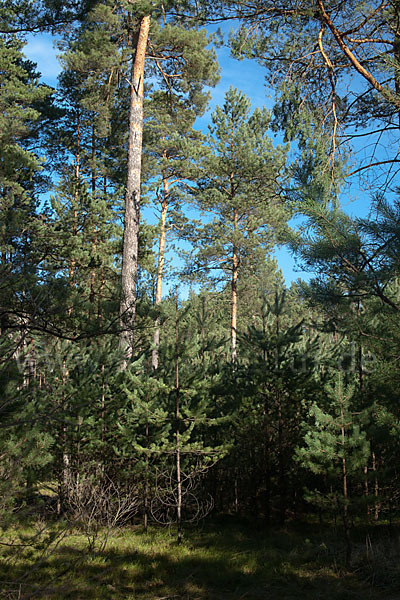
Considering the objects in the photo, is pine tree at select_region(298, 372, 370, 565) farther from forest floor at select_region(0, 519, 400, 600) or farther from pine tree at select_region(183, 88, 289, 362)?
pine tree at select_region(183, 88, 289, 362)

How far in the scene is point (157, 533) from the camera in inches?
296

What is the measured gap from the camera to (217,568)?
6.05 meters

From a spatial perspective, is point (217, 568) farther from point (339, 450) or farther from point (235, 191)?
point (235, 191)

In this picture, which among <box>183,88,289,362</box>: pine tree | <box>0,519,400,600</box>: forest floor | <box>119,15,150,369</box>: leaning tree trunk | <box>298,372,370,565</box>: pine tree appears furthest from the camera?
<box>183,88,289,362</box>: pine tree

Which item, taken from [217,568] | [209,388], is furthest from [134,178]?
[217,568]

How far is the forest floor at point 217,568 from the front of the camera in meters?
5.19

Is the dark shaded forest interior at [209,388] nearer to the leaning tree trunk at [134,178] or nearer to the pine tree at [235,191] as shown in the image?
the leaning tree trunk at [134,178]

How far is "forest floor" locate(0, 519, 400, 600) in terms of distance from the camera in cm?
519

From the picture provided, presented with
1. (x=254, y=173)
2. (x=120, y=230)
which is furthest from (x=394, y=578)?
(x=254, y=173)

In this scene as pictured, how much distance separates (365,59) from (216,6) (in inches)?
102

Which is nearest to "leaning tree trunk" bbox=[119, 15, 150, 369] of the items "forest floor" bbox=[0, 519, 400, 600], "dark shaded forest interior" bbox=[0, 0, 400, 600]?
"dark shaded forest interior" bbox=[0, 0, 400, 600]

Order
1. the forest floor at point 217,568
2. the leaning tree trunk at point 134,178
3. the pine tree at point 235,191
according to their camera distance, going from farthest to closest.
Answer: the pine tree at point 235,191, the leaning tree trunk at point 134,178, the forest floor at point 217,568

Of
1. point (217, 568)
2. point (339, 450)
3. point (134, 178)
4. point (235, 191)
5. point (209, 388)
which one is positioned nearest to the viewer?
point (217, 568)

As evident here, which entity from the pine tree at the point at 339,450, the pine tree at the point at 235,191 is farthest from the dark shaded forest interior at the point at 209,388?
the pine tree at the point at 235,191
